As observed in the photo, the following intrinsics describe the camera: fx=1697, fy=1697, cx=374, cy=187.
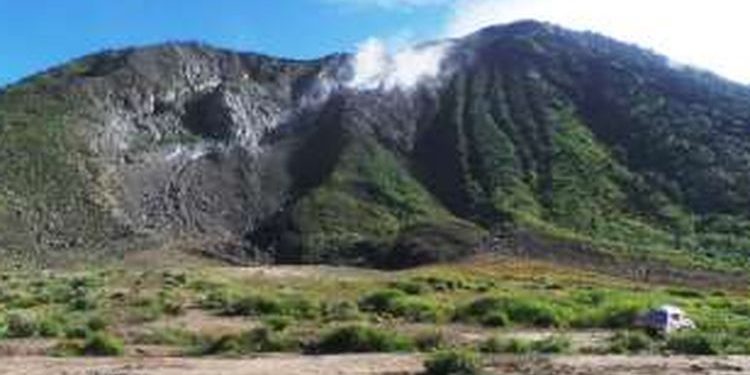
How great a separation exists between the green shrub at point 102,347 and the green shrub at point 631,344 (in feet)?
37.4

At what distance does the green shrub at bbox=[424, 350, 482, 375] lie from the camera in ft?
97.6

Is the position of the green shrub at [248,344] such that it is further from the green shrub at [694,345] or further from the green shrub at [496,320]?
the green shrub at [496,320]

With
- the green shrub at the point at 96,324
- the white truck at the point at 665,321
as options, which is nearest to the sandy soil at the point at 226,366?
the green shrub at the point at 96,324

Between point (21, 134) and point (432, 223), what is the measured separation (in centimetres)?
4097

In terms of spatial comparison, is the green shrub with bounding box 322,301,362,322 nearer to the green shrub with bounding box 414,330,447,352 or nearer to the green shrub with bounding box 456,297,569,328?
the green shrub with bounding box 456,297,569,328

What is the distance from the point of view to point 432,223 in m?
130

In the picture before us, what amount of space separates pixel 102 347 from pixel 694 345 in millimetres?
13566

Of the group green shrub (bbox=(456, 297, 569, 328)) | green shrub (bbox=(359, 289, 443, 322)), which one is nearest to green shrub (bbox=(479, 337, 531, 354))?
green shrub (bbox=(456, 297, 569, 328))

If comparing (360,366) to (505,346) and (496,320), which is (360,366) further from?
(496,320)

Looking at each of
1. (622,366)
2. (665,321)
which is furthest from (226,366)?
(665,321)

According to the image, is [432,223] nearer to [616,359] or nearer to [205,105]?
[205,105]

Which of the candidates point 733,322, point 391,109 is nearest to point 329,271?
point 733,322

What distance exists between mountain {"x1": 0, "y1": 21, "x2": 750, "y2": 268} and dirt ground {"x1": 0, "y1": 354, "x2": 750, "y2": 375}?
262 ft

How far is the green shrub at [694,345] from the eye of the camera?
121 feet
